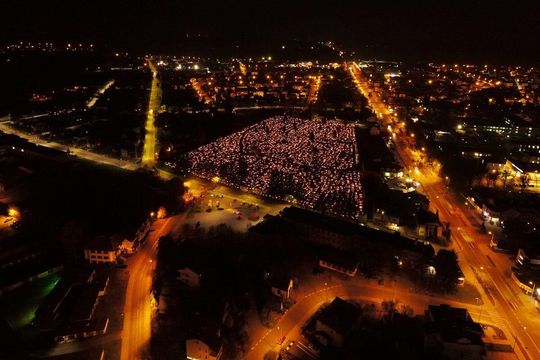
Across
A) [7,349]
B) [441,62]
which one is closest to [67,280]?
[7,349]

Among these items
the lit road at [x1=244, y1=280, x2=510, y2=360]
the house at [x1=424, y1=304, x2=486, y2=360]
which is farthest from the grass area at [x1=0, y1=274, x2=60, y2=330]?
the house at [x1=424, y1=304, x2=486, y2=360]

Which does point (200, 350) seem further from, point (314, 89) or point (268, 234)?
point (314, 89)

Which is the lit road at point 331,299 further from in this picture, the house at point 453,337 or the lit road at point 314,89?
the lit road at point 314,89

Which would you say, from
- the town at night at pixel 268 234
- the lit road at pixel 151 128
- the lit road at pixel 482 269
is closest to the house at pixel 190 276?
the town at night at pixel 268 234

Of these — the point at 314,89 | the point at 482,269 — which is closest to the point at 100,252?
the point at 482,269

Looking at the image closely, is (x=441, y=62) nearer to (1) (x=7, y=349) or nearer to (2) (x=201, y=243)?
(2) (x=201, y=243)
